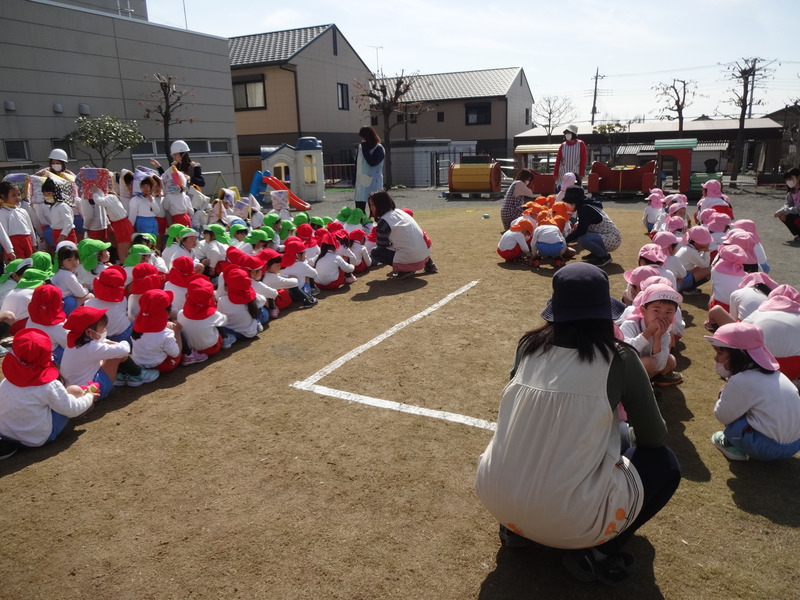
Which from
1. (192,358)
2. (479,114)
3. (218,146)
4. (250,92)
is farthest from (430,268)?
(479,114)

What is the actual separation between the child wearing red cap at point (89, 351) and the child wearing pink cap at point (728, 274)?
18.3 feet

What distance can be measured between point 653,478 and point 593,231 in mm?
7110

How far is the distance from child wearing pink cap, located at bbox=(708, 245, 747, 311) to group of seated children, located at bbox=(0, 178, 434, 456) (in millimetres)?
4817

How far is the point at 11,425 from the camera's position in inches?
154

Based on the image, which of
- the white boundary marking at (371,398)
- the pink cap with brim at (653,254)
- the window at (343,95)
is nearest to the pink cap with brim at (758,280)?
the pink cap with brim at (653,254)

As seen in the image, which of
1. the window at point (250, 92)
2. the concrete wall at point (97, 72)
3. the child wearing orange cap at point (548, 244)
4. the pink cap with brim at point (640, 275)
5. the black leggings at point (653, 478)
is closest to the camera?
the black leggings at point (653, 478)

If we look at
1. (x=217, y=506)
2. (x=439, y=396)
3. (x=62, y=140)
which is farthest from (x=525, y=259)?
(x=62, y=140)

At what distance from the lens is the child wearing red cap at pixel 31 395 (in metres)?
3.83

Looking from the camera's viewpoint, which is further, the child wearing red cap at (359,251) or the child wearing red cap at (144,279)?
the child wearing red cap at (359,251)

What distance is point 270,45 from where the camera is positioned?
30.1 m

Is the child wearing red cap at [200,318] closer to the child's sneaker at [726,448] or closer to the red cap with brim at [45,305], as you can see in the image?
the red cap with brim at [45,305]

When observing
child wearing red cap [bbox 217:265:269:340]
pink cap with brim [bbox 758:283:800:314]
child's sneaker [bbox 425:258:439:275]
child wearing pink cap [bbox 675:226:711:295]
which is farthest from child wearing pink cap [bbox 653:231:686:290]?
child wearing red cap [bbox 217:265:269:340]

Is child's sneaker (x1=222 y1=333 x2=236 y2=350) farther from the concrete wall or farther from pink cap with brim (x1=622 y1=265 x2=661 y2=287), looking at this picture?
the concrete wall

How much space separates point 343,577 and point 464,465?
3.81 feet
